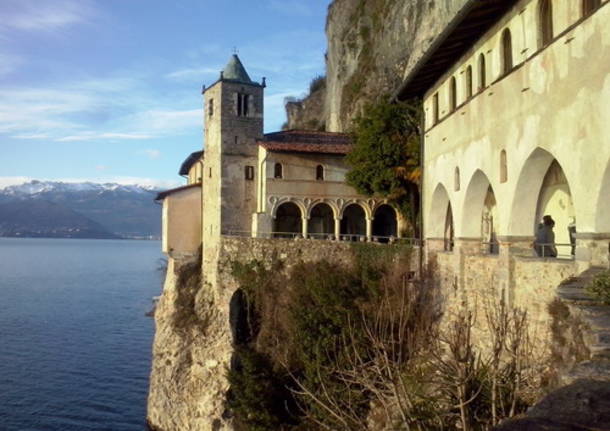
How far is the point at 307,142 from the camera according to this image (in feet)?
108

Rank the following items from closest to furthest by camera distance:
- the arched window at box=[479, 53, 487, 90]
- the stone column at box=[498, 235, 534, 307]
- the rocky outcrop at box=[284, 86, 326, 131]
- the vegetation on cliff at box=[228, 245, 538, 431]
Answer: the stone column at box=[498, 235, 534, 307]
the arched window at box=[479, 53, 487, 90]
the vegetation on cliff at box=[228, 245, 538, 431]
the rocky outcrop at box=[284, 86, 326, 131]

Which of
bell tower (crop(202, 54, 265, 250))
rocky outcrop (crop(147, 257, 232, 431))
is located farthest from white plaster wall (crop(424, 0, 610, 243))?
bell tower (crop(202, 54, 265, 250))

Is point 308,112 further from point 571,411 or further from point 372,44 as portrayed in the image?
point 571,411

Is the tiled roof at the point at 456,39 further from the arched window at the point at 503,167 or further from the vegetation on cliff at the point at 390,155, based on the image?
the vegetation on cliff at the point at 390,155

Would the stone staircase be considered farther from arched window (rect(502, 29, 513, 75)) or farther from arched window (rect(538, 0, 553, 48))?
arched window (rect(502, 29, 513, 75))

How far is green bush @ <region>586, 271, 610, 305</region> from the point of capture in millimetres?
8688

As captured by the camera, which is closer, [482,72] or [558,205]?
[482,72]

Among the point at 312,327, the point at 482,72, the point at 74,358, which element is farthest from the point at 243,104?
the point at 74,358

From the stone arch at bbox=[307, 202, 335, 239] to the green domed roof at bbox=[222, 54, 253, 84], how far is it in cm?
866

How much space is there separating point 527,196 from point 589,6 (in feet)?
15.1

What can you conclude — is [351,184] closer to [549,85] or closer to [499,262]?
[499,262]

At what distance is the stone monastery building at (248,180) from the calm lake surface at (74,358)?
928 centimetres

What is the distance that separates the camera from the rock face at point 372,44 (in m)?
35.5

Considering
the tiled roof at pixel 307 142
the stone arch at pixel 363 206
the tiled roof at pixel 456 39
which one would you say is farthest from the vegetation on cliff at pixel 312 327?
the tiled roof at pixel 307 142
